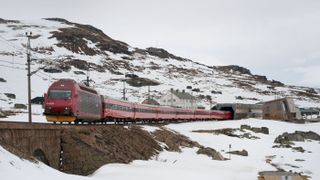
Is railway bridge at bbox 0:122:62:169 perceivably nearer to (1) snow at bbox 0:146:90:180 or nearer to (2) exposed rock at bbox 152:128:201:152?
(1) snow at bbox 0:146:90:180

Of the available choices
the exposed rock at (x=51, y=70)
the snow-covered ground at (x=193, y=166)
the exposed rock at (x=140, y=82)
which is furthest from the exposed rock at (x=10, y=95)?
the exposed rock at (x=140, y=82)

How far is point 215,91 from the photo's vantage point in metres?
177

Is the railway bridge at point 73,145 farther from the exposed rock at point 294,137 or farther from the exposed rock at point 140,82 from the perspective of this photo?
the exposed rock at point 140,82

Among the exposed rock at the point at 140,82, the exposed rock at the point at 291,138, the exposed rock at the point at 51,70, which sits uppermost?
the exposed rock at the point at 51,70

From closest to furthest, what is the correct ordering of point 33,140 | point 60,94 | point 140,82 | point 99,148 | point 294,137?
point 33,140 → point 99,148 → point 60,94 → point 294,137 → point 140,82

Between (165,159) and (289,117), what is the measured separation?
93540mm

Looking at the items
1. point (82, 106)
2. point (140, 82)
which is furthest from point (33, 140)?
point (140, 82)

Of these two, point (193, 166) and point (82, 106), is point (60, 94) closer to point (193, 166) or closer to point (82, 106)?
point (82, 106)

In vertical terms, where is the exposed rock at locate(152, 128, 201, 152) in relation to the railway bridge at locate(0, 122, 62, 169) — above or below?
below

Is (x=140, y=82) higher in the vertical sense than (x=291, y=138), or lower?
higher

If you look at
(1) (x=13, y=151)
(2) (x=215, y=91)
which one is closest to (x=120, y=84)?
(2) (x=215, y=91)

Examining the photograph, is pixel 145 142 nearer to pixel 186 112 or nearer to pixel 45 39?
pixel 186 112

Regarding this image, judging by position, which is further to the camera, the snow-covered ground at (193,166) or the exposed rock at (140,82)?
the exposed rock at (140,82)

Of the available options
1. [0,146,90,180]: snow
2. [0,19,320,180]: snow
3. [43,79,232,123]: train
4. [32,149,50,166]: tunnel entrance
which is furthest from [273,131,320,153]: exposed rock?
[0,146,90,180]: snow
